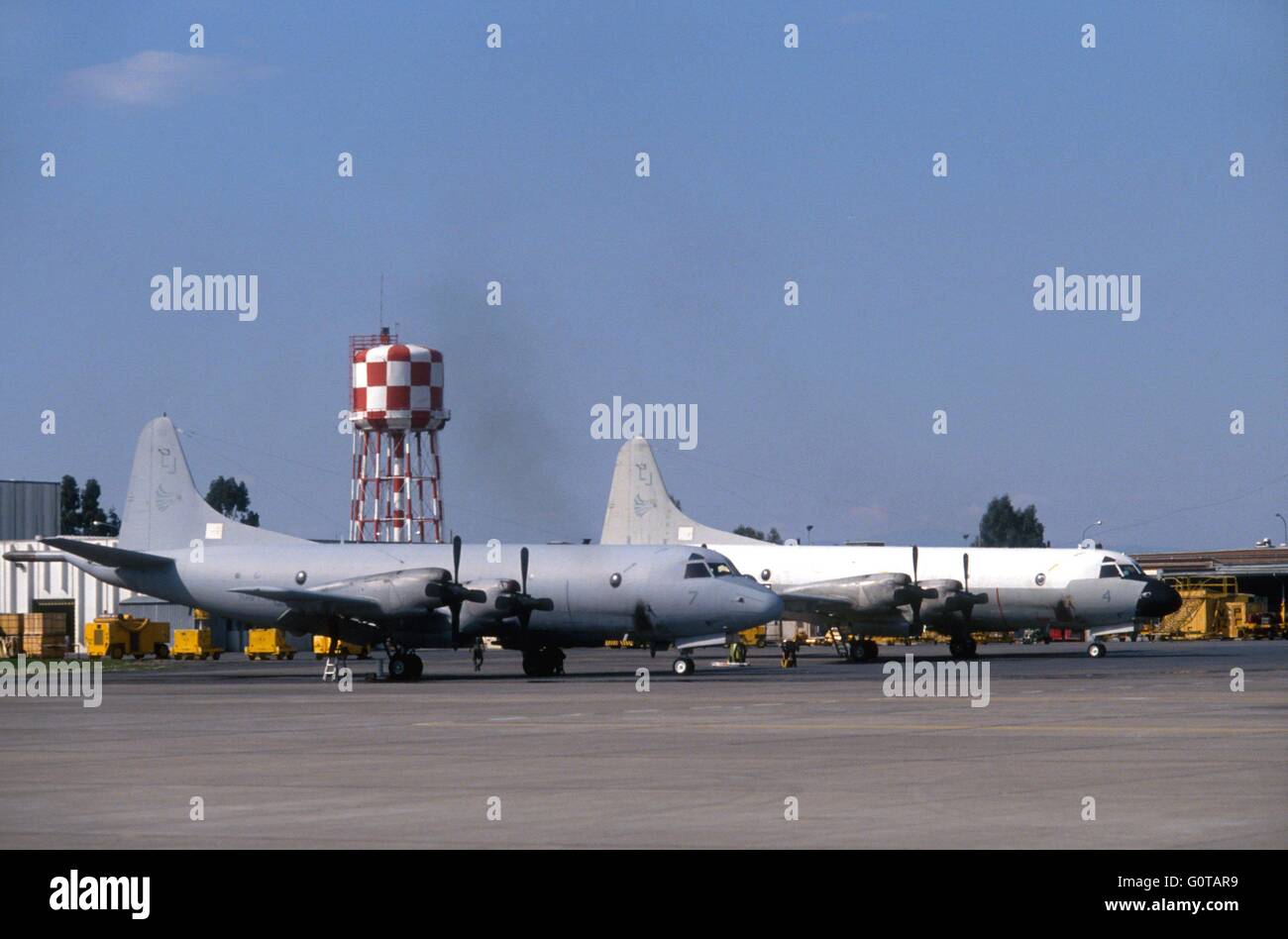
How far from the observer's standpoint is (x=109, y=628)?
83375mm

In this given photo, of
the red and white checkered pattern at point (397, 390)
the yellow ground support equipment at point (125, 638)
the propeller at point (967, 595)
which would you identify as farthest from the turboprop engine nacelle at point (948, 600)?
the red and white checkered pattern at point (397, 390)

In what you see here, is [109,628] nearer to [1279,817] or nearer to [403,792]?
[403,792]

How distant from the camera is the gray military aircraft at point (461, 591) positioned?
177 feet

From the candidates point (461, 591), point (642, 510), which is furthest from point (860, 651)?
point (461, 591)

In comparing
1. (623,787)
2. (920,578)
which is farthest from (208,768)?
(920,578)

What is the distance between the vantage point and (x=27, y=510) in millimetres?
105250

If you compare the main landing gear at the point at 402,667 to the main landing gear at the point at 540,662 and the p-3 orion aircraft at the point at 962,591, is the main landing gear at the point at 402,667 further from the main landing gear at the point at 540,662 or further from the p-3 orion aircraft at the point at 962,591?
the p-3 orion aircraft at the point at 962,591

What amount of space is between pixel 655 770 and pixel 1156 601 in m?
52.2

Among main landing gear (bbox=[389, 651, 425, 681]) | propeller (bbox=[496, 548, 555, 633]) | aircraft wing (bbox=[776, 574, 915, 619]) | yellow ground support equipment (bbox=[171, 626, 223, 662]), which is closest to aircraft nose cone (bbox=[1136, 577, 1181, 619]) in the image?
aircraft wing (bbox=[776, 574, 915, 619])
